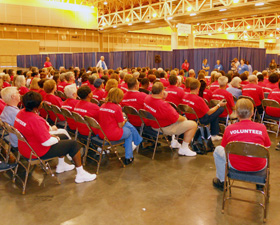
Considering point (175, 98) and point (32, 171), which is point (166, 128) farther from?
point (32, 171)

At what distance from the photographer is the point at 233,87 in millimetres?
6828

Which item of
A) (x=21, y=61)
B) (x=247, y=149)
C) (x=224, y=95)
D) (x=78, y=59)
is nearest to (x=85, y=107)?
(x=247, y=149)

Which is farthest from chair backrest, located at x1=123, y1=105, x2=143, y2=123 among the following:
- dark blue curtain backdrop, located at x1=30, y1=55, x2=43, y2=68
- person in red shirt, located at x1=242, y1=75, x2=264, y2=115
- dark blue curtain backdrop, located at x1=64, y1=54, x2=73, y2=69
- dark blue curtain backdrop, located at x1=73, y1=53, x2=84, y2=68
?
dark blue curtain backdrop, located at x1=30, y1=55, x2=43, y2=68

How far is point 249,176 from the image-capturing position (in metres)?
3.00

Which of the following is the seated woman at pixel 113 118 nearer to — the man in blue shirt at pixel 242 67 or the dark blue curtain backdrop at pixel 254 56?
the man in blue shirt at pixel 242 67

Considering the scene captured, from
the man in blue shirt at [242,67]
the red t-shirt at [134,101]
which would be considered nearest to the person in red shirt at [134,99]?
the red t-shirt at [134,101]

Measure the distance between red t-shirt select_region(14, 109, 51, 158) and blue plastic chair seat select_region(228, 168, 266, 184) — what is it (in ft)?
7.67

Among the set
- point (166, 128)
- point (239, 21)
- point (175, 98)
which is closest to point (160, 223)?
point (166, 128)

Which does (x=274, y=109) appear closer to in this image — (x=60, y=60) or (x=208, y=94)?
(x=208, y=94)

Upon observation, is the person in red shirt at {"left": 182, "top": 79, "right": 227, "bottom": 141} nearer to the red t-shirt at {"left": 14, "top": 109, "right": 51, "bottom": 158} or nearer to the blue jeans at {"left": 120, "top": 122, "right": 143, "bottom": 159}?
the blue jeans at {"left": 120, "top": 122, "right": 143, "bottom": 159}

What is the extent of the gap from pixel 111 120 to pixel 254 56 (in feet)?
37.0

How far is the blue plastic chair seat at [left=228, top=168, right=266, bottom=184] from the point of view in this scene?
298 centimetres

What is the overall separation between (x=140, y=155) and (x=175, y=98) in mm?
1620

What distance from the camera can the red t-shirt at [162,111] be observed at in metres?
4.64
